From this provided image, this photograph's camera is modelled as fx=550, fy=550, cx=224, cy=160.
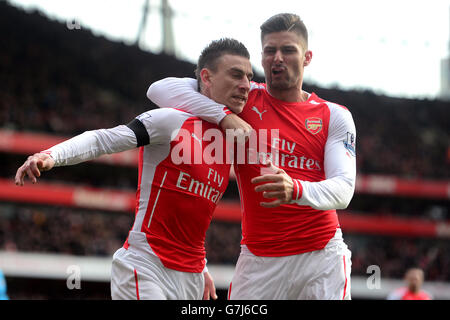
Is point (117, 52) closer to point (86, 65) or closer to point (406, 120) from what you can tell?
point (86, 65)

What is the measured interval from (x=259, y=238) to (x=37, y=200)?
16.2 meters

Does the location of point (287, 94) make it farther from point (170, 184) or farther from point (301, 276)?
point (301, 276)

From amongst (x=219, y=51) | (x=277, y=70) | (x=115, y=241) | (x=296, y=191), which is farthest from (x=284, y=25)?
(x=115, y=241)

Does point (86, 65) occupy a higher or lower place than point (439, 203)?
higher

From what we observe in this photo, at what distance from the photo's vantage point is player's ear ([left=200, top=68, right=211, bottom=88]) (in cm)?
339

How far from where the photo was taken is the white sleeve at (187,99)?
3.21 metres

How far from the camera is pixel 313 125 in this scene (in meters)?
3.32

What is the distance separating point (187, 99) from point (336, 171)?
0.98m

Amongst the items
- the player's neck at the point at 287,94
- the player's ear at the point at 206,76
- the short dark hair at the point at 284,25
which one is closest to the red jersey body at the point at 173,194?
the player's ear at the point at 206,76

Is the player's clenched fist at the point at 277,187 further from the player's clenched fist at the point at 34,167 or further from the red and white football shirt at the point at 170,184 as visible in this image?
the player's clenched fist at the point at 34,167

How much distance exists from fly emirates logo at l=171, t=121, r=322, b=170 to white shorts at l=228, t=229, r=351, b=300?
519 mm

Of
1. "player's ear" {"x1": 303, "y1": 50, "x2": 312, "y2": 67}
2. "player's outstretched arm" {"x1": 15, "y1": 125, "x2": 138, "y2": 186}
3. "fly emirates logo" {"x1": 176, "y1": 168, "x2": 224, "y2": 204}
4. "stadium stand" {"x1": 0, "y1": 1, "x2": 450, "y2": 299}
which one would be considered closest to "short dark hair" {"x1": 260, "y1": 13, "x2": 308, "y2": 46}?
"player's ear" {"x1": 303, "y1": 50, "x2": 312, "y2": 67}

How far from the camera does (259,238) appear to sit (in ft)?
10.7
